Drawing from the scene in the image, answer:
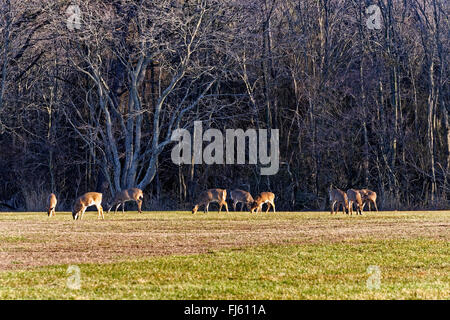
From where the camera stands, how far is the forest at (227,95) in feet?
111

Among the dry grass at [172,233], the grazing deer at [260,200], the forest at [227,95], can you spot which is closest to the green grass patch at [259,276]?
the dry grass at [172,233]

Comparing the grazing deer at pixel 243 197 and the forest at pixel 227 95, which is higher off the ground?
the forest at pixel 227 95

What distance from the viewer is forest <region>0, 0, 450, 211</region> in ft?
111

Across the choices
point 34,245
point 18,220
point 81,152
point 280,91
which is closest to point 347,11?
point 280,91

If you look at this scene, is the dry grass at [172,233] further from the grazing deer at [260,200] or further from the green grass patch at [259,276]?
the grazing deer at [260,200]

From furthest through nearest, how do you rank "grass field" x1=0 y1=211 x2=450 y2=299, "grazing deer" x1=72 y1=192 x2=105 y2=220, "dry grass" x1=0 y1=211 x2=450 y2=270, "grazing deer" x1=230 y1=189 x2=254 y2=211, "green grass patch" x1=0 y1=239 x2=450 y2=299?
"grazing deer" x1=230 y1=189 x2=254 y2=211 → "grazing deer" x1=72 y1=192 x2=105 y2=220 → "dry grass" x1=0 y1=211 x2=450 y2=270 → "grass field" x1=0 y1=211 x2=450 y2=299 → "green grass patch" x1=0 y1=239 x2=450 y2=299

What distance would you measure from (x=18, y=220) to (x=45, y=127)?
13496 millimetres

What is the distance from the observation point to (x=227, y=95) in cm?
3653

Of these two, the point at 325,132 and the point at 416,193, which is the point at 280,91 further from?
the point at 416,193

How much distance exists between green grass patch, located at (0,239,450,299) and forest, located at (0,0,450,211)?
59.9 ft

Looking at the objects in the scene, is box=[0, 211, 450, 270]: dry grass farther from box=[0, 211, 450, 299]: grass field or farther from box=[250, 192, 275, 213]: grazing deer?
box=[250, 192, 275, 213]: grazing deer

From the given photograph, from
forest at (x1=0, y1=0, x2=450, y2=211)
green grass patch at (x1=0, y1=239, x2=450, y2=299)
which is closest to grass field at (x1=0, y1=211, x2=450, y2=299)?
green grass patch at (x1=0, y1=239, x2=450, y2=299)

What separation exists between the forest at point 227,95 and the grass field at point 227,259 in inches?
430

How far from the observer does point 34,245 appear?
674 inches
